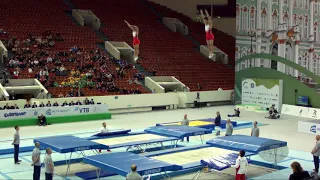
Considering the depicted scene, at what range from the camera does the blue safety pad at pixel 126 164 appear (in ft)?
36.5

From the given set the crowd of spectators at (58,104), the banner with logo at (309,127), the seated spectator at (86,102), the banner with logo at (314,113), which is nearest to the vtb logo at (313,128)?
the banner with logo at (309,127)

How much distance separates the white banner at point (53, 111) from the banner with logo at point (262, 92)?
13566mm

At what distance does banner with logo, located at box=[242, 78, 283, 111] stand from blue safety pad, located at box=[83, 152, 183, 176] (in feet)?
73.3

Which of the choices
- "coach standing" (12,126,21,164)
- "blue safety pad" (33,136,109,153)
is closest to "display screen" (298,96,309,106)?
"blue safety pad" (33,136,109,153)

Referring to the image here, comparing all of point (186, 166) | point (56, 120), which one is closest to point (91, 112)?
point (56, 120)

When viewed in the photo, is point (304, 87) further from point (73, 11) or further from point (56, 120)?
point (73, 11)

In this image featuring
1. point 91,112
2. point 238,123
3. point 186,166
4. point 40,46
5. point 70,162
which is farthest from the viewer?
point 40,46

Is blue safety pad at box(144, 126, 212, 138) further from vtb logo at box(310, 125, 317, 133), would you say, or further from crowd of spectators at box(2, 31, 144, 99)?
crowd of spectators at box(2, 31, 144, 99)

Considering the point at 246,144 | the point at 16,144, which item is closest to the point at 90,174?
the point at 16,144

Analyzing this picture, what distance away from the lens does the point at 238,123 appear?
25344 mm

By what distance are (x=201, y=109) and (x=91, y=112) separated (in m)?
10.5

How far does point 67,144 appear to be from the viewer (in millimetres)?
14117

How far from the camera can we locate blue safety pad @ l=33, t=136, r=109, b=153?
44.5 ft

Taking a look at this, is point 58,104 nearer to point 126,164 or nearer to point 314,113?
point 126,164
